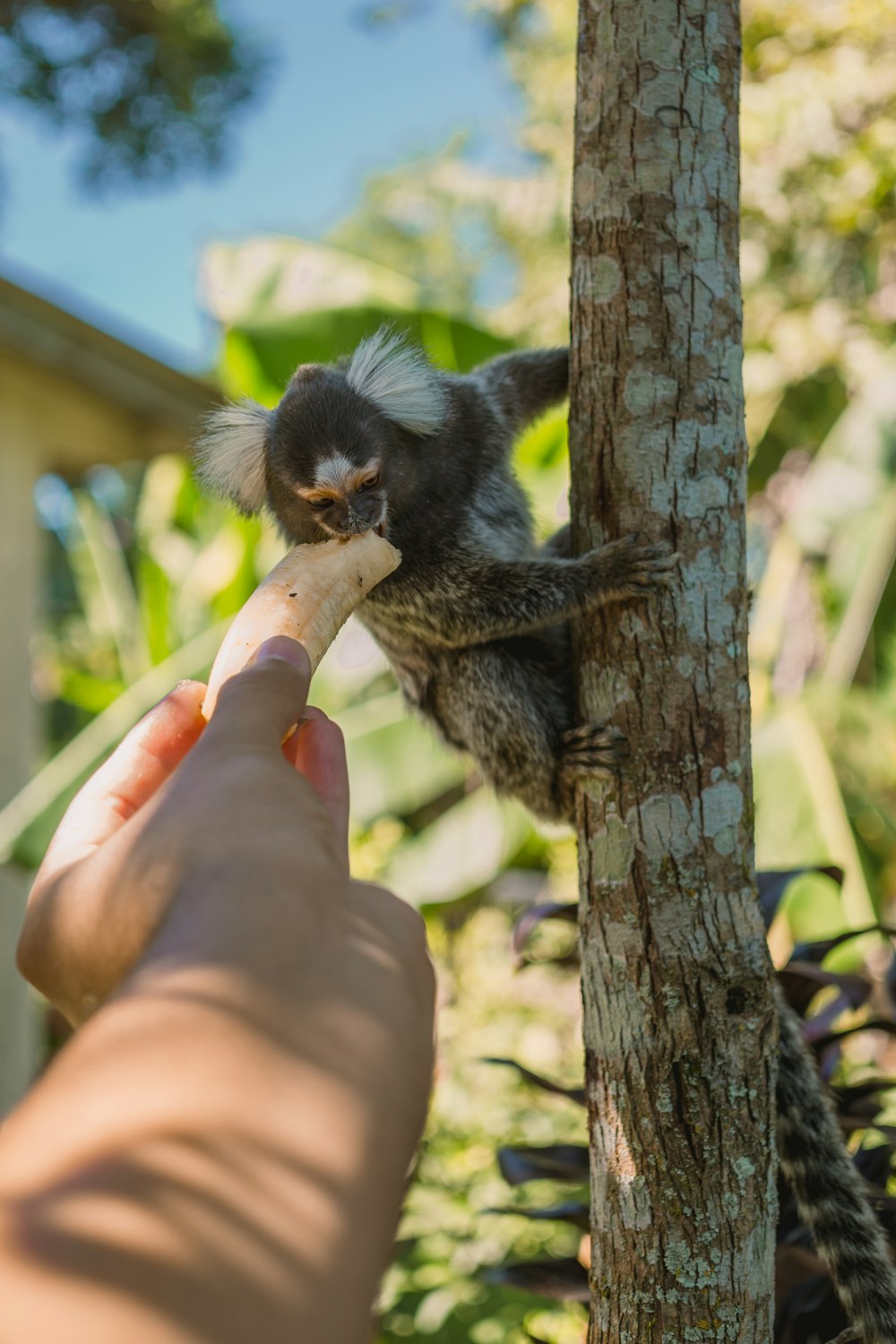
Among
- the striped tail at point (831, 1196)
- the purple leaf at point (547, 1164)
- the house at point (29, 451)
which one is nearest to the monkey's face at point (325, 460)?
the striped tail at point (831, 1196)

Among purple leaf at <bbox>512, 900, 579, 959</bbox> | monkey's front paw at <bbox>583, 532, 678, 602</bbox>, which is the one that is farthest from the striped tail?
monkey's front paw at <bbox>583, 532, 678, 602</bbox>

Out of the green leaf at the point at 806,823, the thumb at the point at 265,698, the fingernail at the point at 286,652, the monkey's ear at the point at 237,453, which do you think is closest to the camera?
the thumb at the point at 265,698

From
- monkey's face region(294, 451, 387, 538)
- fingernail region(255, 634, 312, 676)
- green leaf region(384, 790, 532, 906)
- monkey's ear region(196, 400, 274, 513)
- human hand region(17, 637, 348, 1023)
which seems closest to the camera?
human hand region(17, 637, 348, 1023)

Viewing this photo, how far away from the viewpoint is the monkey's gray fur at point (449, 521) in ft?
7.63

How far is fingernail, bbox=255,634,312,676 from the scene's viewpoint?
1.35m

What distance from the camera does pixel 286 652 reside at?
1.37 meters

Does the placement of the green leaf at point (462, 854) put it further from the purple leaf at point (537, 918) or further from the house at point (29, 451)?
the purple leaf at point (537, 918)

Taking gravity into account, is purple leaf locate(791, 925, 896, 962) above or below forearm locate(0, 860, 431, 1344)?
above

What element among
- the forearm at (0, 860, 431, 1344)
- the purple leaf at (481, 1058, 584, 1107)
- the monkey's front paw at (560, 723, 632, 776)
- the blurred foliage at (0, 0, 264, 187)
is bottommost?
the forearm at (0, 860, 431, 1344)

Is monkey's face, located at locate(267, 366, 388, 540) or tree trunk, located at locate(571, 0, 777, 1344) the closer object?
tree trunk, located at locate(571, 0, 777, 1344)

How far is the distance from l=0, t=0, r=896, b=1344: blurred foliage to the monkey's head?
1086 mm

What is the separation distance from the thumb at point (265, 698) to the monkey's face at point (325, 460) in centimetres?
98

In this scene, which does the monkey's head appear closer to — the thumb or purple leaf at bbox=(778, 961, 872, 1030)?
the thumb

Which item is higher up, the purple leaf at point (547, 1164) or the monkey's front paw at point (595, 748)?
the monkey's front paw at point (595, 748)
